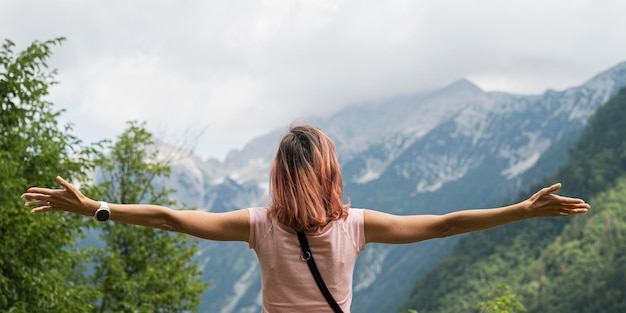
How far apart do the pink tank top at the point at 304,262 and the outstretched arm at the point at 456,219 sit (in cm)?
9

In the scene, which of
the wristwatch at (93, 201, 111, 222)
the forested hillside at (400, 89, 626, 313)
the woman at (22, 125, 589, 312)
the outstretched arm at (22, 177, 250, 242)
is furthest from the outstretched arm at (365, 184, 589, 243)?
the forested hillside at (400, 89, 626, 313)

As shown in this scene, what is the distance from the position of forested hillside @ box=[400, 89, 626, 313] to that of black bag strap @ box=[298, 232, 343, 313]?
4963 inches

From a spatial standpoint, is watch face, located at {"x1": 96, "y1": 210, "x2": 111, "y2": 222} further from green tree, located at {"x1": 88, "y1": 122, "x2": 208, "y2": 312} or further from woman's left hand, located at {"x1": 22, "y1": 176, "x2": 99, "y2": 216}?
green tree, located at {"x1": 88, "y1": 122, "x2": 208, "y2": 312}

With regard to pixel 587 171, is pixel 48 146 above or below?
below

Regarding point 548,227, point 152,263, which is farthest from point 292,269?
point 548,227

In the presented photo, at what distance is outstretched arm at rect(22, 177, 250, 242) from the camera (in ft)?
11.7

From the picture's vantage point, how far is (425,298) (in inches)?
6624

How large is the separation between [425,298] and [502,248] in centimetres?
2644

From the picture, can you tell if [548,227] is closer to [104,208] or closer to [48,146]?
[48,146]

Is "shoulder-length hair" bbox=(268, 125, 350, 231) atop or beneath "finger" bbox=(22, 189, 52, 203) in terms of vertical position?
beneath

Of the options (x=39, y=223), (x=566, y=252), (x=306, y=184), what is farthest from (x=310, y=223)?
(x=566, y=252)

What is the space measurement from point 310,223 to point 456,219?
71 centimetres

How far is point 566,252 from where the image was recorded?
152125mm

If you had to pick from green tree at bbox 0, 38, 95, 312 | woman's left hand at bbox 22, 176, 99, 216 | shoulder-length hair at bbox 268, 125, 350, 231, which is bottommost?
shoulder-length hair at bbox 268, 125, 350, 231
